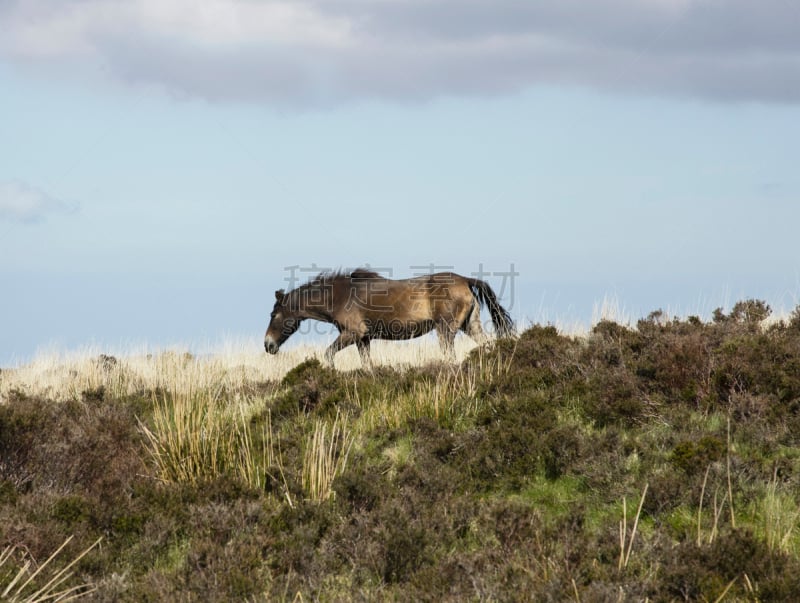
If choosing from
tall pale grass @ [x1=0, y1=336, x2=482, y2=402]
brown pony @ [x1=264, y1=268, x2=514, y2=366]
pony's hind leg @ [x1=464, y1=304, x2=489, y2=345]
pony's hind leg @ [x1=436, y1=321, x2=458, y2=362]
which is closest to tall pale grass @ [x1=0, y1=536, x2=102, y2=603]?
tall pale grass @ [x1=0, y1=336, x2=482, y2=402]

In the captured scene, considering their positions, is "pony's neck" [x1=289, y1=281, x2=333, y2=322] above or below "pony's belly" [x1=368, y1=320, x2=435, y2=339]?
above

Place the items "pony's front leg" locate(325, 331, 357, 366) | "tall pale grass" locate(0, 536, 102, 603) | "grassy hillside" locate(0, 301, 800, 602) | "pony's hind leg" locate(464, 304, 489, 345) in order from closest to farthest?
"tall pale grass" locate(0, 536, 102, 603)
"grassy hillside" locate(0, 301, 800, 602)
"pony's hind leg" locate(464, 304, 489, 345)
"pony's front leg" locate(325, 331, 357, 366)

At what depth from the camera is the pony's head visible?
17.4 m

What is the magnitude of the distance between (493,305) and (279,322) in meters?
4.81

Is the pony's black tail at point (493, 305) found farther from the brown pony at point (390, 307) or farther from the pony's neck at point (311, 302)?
the pony's neck at point (311, 302)

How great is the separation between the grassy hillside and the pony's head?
20.5ft

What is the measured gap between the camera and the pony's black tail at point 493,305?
1487cm

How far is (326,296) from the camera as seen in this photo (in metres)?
16.6

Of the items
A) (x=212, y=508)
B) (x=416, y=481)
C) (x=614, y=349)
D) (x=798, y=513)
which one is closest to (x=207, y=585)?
(x=212, y=508)

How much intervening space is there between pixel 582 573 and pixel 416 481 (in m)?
2.32

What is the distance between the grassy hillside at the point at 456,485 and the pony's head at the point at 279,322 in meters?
6.26

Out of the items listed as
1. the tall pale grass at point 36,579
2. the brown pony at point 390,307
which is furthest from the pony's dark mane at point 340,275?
the tall pale grass at point 36,579

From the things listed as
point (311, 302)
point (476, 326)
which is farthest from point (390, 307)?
point (311, 302)

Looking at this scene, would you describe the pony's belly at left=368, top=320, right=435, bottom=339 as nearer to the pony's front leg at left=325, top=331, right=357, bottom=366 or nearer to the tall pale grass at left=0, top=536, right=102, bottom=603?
the pony's front leg at left=325, top=331, right=357, bottom=366
